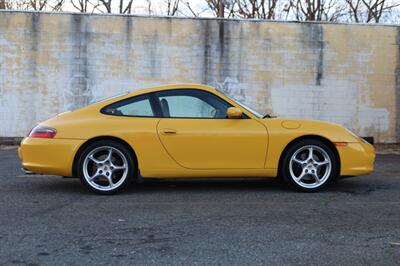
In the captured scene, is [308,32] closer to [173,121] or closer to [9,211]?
[173,121]

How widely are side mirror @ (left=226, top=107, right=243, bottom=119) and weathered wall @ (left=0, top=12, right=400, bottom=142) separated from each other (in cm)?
859

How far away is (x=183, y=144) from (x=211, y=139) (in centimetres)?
34

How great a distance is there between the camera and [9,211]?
5516mm

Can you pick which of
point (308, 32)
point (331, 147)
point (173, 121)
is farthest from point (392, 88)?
point (173, 121)

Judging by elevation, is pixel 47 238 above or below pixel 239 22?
below

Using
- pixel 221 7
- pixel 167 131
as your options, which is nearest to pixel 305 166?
pixel 167 131

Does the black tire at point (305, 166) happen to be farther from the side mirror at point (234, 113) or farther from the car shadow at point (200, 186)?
the side mirror at point (234, 113)

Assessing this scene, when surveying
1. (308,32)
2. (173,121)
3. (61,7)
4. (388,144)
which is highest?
(61,7)

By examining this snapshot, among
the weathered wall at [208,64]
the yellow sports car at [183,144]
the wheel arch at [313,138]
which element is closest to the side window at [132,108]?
the yellow sports car at [183,144]

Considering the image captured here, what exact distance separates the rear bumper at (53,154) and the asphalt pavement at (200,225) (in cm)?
33

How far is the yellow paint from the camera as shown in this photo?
248 inches

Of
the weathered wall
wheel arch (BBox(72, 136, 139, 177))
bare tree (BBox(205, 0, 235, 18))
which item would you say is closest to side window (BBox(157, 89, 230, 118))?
wheel arch (BBox(72, 136, 139, 177))

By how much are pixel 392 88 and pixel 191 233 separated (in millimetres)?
12051

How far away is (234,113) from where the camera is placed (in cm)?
639
